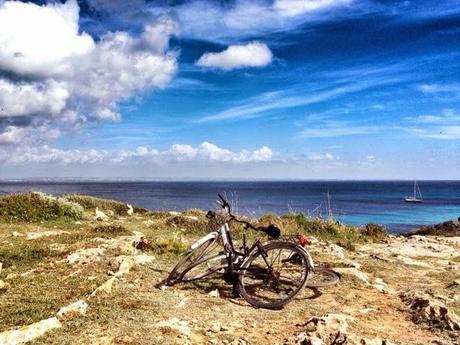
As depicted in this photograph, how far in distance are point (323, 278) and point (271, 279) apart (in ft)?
6.15

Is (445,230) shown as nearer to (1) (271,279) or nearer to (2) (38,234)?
(1) (271,279)

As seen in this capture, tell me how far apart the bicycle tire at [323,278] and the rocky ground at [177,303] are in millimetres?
187

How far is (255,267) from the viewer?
31.8 ft

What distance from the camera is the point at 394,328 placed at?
318 inches

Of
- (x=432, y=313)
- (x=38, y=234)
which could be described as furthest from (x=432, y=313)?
(x=38, y=234)

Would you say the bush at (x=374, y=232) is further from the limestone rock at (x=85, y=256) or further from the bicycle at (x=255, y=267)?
the limestone rock at (x=85, y=256)

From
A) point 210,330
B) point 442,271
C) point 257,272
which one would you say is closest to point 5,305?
point 210,330

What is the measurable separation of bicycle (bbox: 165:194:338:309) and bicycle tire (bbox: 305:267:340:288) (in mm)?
449

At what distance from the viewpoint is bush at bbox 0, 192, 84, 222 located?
20281mm

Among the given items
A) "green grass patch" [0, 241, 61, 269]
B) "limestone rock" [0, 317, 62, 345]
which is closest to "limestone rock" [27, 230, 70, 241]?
"green grass patch" [0, 241, 61, 269]

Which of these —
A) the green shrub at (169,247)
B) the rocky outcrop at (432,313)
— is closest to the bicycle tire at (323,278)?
the rocky outcrop at (432,313)

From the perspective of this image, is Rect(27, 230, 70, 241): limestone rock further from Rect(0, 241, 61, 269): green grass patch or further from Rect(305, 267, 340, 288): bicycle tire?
Rect(305, 267, 340, 288): bicycle tire

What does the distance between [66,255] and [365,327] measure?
316 inches

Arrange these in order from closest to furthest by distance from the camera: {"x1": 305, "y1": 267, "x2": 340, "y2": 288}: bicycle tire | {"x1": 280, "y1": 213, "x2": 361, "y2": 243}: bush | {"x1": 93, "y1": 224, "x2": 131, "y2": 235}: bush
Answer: {"x1": 305, "y1": 267, "x2": 340, "y2": 288}: bicycle tire → {"x1": 93, "y1": 224, "x2": 131, "y2": 235}: bush → {"x1": 280, "y1": 213, "x2": 361, "y2": 243}: bush
